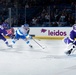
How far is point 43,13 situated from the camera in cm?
1304

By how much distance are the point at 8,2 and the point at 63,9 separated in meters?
2.99

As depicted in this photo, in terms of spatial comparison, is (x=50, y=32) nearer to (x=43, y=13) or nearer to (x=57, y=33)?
(x=57, y=33)

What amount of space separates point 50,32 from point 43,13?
96cm

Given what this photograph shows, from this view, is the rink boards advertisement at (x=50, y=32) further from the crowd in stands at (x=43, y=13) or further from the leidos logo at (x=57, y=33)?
the crowd in stands at (x=43, y=13)

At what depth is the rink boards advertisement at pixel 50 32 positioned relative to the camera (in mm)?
12414

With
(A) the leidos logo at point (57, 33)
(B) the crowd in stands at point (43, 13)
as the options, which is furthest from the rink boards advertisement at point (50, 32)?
(B) the crowd in stands at point (43, 13)

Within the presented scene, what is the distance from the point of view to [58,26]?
1252cm

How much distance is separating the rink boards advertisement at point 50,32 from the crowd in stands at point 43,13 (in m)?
0.16

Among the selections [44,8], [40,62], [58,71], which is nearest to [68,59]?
[40,62]

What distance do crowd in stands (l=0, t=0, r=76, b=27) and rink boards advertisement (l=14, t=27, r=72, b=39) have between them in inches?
6.4

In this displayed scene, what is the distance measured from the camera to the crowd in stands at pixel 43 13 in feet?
40.9

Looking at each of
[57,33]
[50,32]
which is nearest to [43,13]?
[50,32]

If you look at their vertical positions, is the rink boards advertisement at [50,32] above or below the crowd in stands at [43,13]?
below

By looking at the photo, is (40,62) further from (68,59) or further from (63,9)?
(63,9)
